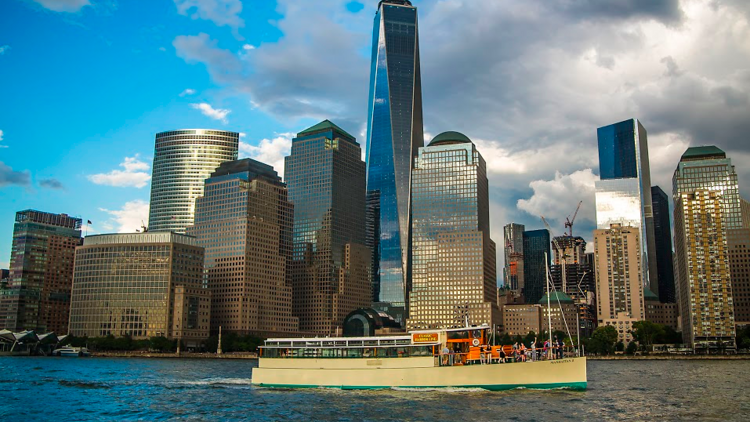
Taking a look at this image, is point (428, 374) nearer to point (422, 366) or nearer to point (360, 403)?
point (422, 366)

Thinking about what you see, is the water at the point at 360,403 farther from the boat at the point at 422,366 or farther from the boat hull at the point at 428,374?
the boat at the point at 422,366

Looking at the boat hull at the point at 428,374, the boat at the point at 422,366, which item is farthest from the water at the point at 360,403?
the boat at the point at 422,366

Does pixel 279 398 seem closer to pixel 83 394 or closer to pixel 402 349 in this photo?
pixel 402 349

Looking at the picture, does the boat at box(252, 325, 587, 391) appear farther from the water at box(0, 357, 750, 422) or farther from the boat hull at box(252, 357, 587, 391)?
the water at box(0, 357, 750, 422)

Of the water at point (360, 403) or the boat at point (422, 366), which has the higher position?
the boat at point (422, 366)

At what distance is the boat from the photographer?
8794 cm

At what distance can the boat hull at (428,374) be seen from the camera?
87.7 metres

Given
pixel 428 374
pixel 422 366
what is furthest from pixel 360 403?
pixel 422 366

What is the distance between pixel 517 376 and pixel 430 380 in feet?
35.7

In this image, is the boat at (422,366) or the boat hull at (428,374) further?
the boat at (422,366)

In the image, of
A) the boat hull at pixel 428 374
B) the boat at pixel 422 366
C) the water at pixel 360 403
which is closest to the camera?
the water at pixel 360 403

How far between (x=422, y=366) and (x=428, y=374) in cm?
134

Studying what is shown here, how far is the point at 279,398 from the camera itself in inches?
3442

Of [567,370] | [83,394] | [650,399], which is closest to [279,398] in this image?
[83,394]
